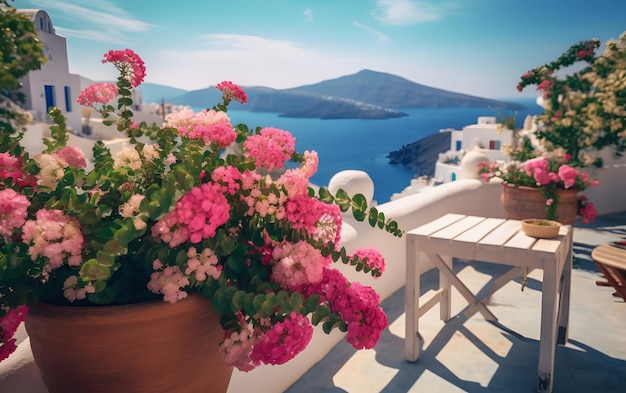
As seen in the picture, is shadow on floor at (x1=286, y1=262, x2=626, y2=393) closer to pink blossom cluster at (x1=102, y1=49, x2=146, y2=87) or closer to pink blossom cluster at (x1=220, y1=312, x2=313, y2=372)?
pink blossom cluster at (x1=220, y1=312, x2=313, y2=372)

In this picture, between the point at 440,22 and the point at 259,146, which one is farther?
the point at 440,22

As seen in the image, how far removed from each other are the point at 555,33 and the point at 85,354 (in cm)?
10317

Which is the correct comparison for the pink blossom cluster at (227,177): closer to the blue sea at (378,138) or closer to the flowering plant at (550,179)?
the flowering plant at (550,179)

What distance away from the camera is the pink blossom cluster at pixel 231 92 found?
145 centimetres

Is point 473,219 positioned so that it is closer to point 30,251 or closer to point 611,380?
point 611,380

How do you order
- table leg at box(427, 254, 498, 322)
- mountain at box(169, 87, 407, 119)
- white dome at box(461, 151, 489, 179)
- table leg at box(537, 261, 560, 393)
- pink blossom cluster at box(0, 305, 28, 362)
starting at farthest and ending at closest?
1. mountain at box(169, 87, 407, 119)
2. white dome at box(461, 151, 489, 179)
3. table leg at box(427, 254, 498, 322)
4. table leg at box(537, 261, 560, 393)
5. pink blossom cluster at box(0, 305, 28, 362)

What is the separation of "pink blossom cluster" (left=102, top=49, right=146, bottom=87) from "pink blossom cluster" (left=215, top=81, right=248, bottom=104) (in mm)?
229

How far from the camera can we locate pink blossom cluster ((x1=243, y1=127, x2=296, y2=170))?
1.25 metres

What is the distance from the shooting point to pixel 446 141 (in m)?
55.4

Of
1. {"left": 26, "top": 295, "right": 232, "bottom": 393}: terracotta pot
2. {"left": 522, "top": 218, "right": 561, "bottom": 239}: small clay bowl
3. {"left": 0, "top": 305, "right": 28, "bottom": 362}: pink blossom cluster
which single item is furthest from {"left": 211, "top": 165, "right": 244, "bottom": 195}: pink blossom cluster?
{"left": 522, "top": 218, "right": 561, "bottom": 239}: small clay bowl

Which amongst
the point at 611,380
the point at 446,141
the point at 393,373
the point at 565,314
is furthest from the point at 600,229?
the point at 446,141

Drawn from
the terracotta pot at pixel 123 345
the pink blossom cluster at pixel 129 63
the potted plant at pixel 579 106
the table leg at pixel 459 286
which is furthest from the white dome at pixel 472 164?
the terracotta pot at pixel 123 345

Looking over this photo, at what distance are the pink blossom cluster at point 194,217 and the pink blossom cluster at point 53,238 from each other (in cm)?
16

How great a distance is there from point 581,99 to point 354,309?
6588 millimetres
